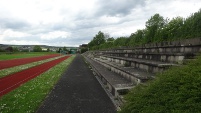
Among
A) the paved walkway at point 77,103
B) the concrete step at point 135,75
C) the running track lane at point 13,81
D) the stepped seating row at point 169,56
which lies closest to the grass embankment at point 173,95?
the stepped seating row at point 169,56

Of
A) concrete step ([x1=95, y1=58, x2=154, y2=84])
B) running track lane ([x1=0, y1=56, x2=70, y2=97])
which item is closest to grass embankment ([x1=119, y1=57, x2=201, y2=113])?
concrete step ([x1=95, y1=58, x2=154, y2=84])

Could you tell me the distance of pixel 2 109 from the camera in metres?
5.84

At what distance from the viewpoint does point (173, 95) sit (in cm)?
301

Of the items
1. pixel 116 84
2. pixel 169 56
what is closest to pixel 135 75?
pixel 116 84

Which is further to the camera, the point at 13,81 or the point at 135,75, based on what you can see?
the point at 13,81

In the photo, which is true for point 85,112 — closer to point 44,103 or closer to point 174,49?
point 44,103

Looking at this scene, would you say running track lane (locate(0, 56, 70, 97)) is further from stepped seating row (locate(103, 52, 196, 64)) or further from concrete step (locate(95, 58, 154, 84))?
stepped seating row (locate(103, 52, 196, 64))

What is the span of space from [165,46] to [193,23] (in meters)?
1.65

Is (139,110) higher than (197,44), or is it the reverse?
(197,44)

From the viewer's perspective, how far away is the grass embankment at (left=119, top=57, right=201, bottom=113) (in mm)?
2707

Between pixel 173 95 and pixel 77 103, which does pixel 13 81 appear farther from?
pixel 173 95

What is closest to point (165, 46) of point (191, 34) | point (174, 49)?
point (174, 49)

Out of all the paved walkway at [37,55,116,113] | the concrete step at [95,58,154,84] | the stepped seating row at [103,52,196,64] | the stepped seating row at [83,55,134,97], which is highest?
the stepped seating row at [103,52,196,64]

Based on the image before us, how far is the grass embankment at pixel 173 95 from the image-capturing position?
271cm
